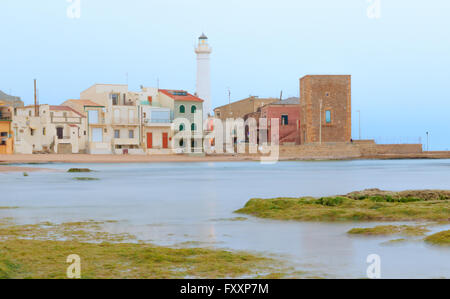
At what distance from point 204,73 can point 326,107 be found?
1836cm

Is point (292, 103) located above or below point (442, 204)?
above

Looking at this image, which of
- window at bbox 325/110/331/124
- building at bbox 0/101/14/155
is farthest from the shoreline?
window at bbox 325/110/331/124

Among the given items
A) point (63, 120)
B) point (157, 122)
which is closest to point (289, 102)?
point (157, 122)

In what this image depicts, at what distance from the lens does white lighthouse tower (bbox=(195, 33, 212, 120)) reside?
2574 inches

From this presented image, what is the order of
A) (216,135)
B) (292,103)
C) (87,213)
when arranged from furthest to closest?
(216,135) → (292,103) → (87,213)

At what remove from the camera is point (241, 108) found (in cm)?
7312

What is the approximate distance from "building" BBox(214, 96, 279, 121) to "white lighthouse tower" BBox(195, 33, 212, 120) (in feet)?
23.6

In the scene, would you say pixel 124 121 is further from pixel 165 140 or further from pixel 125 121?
pixel 165 140

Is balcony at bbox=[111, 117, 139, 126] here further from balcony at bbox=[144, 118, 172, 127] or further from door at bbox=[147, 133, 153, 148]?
door at bbox=[147, 133, 153, 148]

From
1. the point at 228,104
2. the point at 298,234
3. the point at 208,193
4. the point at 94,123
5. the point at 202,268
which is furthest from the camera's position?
the point at 228,104
